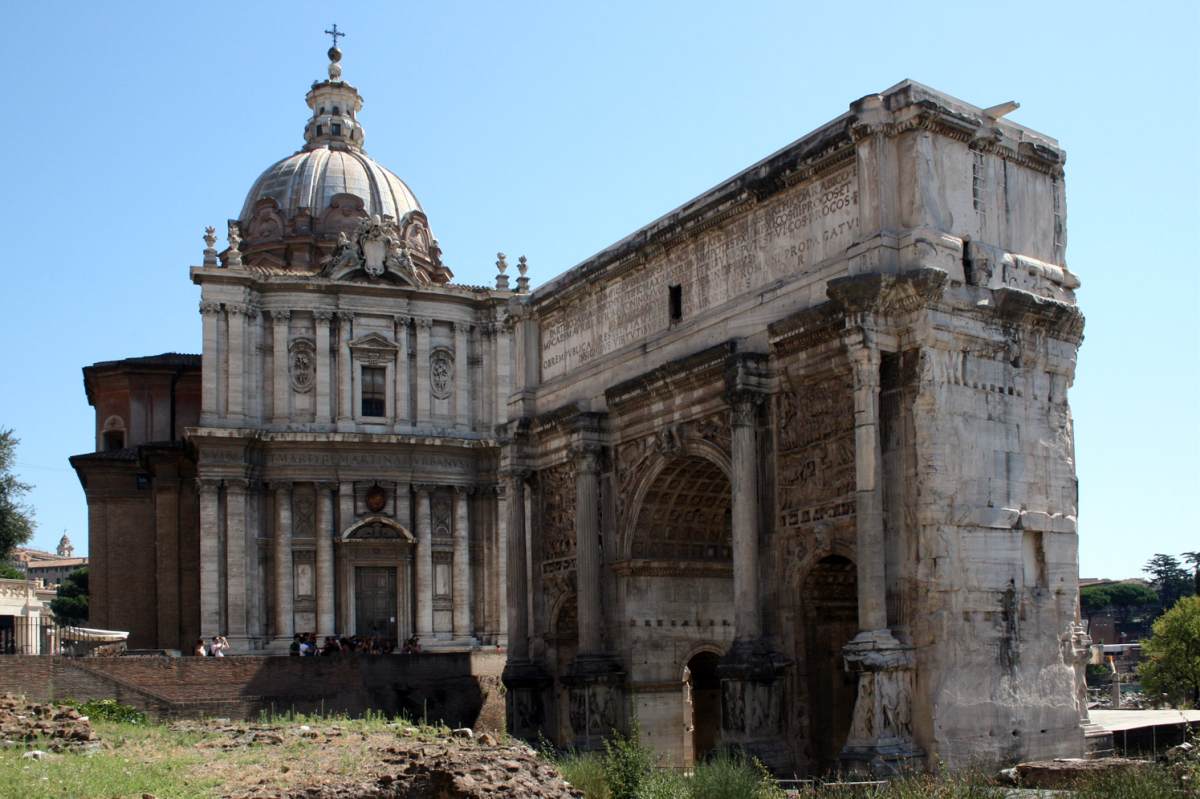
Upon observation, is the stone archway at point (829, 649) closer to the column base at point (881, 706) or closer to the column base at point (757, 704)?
the column base at point (757, 704)

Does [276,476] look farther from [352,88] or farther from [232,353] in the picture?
[352,88]

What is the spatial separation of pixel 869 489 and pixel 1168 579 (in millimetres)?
96443

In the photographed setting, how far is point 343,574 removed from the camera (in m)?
42.7

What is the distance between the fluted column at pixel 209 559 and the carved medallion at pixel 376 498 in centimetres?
444

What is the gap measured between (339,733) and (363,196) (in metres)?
28.7

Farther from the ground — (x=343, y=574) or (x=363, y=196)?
(x=363, y=196)

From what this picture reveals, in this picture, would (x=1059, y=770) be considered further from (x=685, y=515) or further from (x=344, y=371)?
(x=344, y=371)

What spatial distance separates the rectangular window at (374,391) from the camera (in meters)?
44.2

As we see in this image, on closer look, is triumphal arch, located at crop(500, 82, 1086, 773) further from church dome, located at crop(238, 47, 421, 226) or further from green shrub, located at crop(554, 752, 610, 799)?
church dome, located at crop(238, 47, 421, 226)

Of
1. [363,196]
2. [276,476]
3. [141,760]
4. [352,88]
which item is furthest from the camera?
[352,88]

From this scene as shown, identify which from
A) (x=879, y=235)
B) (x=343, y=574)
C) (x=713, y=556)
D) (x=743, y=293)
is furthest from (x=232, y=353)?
(x=879, y=235)

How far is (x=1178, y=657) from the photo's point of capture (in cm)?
5528

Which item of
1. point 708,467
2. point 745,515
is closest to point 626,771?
point 745,515

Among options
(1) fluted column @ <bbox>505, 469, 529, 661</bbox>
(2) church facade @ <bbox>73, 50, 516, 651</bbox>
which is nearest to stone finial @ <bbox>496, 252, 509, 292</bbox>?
(2) church facade @ <bbox>73, 50, 516, 651</bbox>
